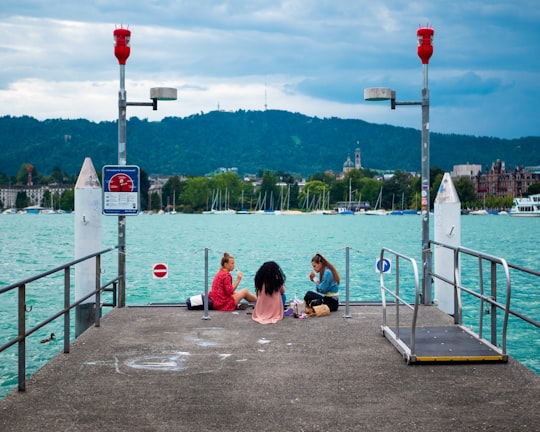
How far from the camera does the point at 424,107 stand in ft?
42.5

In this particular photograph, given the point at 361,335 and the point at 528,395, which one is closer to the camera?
the point at 528,395

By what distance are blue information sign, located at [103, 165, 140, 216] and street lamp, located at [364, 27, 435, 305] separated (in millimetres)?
4284

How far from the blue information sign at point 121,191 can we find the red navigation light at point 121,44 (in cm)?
200

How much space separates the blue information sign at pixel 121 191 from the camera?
488 inches

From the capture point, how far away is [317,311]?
38.0ft

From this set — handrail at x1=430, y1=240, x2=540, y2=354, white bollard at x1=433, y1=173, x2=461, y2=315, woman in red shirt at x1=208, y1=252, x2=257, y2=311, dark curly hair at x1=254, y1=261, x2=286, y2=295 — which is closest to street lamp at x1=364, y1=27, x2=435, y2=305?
white bollard at x1=433, y1=173, x2=461, y2=315

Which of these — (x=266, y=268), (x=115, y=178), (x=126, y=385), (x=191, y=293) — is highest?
(x=115, y=178)

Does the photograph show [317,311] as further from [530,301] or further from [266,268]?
[530,301]

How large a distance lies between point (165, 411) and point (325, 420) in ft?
4.70

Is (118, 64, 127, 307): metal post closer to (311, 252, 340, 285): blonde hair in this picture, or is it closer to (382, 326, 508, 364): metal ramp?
(311, 252, 340, 285): blonde hair

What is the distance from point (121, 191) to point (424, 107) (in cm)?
553

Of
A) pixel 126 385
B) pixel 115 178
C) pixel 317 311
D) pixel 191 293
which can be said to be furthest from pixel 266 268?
pixel 191 293

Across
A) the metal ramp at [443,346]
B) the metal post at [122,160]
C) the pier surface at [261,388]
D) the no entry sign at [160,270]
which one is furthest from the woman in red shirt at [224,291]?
the metal ramp at [443,346]

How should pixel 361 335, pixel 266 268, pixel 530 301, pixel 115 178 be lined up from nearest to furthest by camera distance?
1. pixel 361 335
2. pixel 266 268
3. pixel 115 178
4. pixel 530 301
